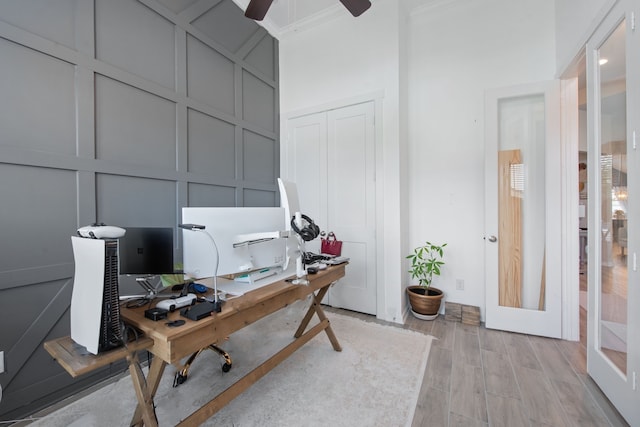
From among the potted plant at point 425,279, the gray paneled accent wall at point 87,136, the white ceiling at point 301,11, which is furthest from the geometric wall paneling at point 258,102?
the potted plant at point 425,279

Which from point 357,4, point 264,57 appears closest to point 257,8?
point 357,4

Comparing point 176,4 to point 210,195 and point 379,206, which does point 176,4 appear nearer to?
point 210,195

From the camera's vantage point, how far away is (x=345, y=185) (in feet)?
10.9

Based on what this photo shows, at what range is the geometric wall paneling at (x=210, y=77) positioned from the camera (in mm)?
2619

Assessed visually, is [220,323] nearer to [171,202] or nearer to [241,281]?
[241,281]

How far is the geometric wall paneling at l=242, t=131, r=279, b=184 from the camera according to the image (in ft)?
10.8

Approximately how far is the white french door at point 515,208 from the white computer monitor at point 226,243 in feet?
8.08

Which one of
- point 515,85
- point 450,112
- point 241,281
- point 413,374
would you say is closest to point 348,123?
point 450,112

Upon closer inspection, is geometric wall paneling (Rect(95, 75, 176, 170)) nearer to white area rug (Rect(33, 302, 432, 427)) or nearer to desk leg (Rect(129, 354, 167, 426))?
→ desk leg (Rect(129, 354, 167, 426))

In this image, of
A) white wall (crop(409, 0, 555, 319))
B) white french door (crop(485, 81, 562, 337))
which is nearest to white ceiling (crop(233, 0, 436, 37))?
white wall (crop(409, 0, 555, 319))

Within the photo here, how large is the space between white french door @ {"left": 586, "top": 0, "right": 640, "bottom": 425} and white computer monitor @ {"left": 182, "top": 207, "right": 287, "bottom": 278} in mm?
2170

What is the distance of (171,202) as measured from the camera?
2.45 meters

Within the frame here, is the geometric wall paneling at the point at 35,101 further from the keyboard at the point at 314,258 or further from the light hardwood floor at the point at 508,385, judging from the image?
the light hardwood floor at the point at 508,385

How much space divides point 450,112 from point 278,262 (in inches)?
109
